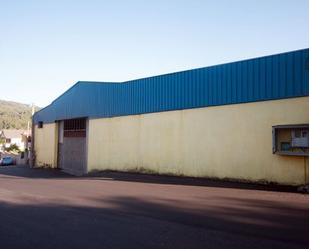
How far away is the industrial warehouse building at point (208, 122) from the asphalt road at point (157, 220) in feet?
10.1

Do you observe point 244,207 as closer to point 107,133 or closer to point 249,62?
point 249,62

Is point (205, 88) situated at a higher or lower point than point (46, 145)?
higher

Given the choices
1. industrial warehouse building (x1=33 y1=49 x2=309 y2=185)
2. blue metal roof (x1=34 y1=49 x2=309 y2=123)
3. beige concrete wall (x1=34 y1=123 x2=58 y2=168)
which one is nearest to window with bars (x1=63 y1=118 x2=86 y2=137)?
industrial warehouse building (x1=33 y1=49 x2=309 y2=185)

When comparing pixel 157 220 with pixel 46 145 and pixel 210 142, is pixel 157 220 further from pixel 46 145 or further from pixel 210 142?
pixel 46 145

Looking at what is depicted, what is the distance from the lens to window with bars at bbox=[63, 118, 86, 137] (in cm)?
3303

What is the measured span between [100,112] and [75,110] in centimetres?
487

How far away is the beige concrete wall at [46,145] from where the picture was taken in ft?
128

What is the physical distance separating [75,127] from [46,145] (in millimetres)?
8002

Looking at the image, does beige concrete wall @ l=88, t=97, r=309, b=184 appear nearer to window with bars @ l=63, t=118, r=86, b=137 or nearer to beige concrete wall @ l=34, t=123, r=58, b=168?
window with bars @ l=63, t=118, r=86, b=137

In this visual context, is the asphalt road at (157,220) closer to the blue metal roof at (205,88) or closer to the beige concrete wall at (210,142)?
the beige concrete wall at (210,142)

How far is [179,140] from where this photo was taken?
73.8ft

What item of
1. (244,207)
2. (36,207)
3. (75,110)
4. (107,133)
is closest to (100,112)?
(107,133)

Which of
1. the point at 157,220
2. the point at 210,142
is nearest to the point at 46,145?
the point at 210,142

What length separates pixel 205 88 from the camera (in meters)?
21.0
